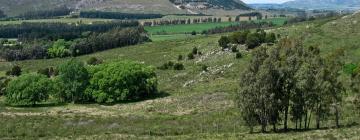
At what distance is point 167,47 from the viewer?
6821 inches

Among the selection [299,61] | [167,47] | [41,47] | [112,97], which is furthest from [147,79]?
[41,47]

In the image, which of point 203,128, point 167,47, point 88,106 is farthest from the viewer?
point 167,47

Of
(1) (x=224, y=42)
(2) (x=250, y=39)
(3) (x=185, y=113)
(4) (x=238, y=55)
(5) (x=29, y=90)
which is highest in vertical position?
(2) (x=250, y=39)

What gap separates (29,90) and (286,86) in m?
55.7

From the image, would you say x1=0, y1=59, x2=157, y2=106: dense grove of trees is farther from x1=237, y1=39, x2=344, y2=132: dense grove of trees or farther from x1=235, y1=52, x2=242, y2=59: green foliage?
x1=237, y1=39, x2=344, y2=132: dense grove of trees

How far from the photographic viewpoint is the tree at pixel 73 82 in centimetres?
9669

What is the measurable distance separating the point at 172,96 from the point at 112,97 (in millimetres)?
11117

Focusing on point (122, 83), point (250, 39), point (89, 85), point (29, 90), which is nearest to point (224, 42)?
point (250, 39)

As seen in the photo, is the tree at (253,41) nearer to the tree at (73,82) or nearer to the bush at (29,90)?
the tree at (73,82)

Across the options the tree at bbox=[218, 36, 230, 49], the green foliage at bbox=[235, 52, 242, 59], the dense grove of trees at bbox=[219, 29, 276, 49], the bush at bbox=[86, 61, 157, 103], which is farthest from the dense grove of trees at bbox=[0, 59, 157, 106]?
the tree at bbox=[218, 36, 230, 49]

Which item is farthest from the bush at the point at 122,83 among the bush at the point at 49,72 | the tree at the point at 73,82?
the bush at the point at 49,72

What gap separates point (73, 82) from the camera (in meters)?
96.9

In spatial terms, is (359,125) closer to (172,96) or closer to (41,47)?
(172,96)

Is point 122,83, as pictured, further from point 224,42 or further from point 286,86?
point 224,42
